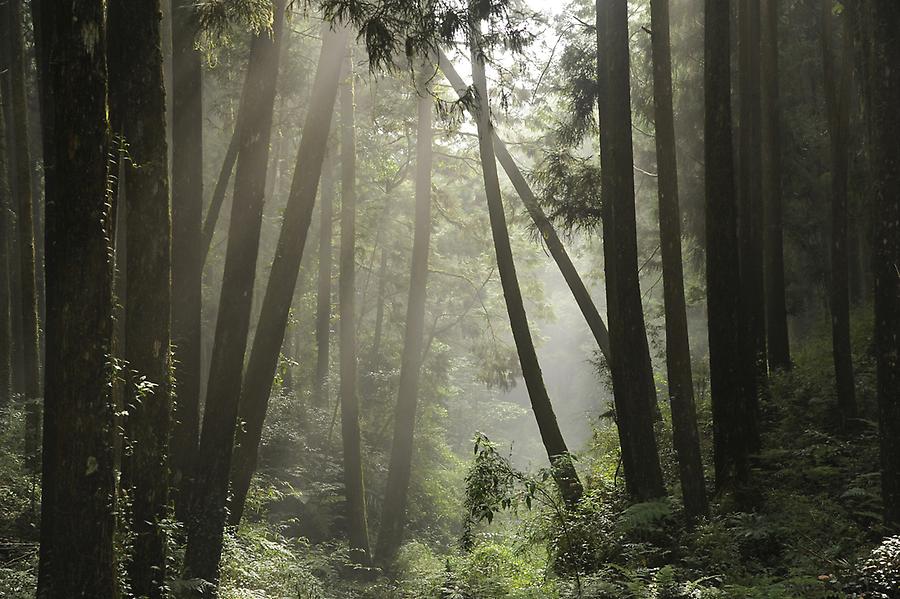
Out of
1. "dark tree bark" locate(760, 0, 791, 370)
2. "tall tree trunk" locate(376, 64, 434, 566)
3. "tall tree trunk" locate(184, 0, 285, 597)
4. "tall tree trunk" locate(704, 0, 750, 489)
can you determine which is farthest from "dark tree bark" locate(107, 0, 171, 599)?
"tall tree trunk" locate(376, 64, 434, 566)

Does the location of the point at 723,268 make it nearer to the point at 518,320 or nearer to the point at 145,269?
the point at 518,320

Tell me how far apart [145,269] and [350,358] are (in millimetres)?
11419

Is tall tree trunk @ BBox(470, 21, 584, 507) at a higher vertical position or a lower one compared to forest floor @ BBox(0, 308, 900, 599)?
higher

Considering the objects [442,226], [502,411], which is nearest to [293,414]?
[442,226]

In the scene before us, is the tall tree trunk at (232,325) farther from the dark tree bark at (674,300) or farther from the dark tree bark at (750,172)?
the dark tree bark at (750,172)

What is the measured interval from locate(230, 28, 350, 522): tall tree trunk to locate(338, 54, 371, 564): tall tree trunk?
7000 millimetres

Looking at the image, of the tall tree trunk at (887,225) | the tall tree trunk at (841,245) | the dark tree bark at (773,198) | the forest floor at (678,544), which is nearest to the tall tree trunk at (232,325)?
the forest floor at (678,544)

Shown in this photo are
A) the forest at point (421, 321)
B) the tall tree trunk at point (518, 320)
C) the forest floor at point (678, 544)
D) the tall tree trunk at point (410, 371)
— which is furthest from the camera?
the tall tree trunk at point (410, 371)

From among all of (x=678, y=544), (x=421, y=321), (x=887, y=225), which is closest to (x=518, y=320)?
(x=678, y=544)

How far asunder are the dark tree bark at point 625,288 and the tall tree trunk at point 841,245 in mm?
4354

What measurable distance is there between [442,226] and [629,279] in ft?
66.8

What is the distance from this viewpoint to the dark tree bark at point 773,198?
14289 millimetres

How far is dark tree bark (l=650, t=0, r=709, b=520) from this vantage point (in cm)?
888

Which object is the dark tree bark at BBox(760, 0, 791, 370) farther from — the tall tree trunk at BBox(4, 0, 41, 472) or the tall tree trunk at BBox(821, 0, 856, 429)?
the tall tree trunk at BBox(4, 0, 41, 472)
